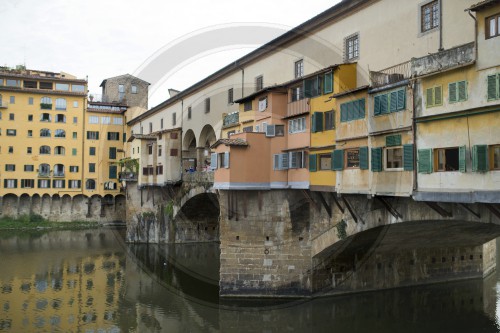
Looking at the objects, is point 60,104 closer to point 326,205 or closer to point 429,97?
point 326,205

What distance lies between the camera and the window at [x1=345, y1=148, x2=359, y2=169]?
766 inches

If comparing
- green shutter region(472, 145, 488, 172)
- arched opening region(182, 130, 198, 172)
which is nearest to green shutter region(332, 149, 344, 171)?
green shutter region(472, 145, 488, 172)

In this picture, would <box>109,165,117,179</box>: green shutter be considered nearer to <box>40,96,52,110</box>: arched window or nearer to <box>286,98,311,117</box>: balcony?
<box>40,96,52,110</box>: arched window

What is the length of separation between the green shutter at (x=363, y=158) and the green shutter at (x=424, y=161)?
2.84m

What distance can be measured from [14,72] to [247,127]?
160ft

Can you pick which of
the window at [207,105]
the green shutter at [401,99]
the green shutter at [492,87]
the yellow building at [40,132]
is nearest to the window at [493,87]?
the green shutter at [492,87]

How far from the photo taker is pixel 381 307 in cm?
2498

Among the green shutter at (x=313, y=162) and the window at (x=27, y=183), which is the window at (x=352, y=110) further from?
the window at (x=27, y=183)

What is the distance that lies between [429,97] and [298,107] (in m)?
9.30

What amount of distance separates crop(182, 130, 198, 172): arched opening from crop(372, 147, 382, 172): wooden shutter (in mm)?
29870

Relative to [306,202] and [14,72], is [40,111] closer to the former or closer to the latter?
[14,72]

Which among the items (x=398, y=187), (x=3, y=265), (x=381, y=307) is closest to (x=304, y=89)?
(x=398, y=187)

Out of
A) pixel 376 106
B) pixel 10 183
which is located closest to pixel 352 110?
pixel 376 106

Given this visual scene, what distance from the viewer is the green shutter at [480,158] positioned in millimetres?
13594
